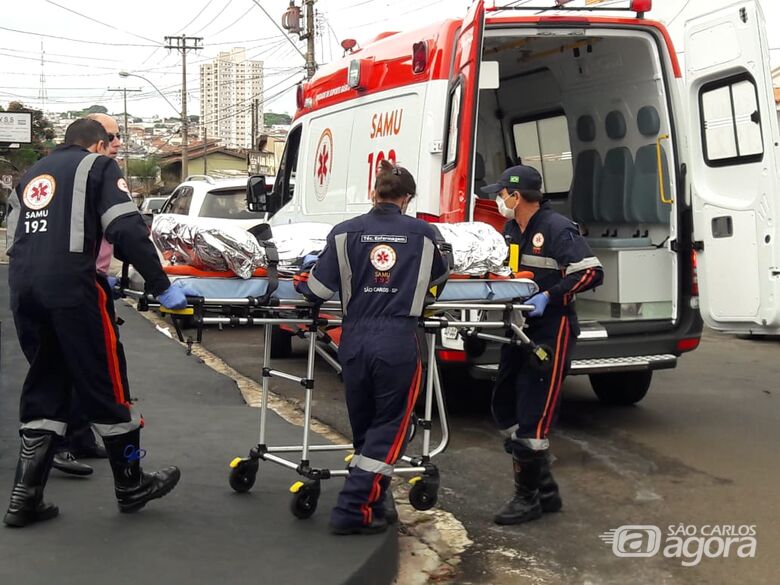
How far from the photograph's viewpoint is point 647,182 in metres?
7.86

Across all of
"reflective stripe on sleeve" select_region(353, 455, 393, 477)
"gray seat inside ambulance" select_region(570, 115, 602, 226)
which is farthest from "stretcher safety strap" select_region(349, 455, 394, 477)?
"gray seat inside ambulance" select_region(570, 115, 602, 226)

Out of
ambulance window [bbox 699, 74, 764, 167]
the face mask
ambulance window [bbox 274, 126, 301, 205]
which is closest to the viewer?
the face mask

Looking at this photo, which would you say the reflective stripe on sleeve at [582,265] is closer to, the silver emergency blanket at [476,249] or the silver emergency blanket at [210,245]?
the silver emergency blanket at [476,249]

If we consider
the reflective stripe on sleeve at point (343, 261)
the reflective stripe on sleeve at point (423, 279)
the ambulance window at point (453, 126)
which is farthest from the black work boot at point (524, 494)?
the ambulance window at point (453, 126)

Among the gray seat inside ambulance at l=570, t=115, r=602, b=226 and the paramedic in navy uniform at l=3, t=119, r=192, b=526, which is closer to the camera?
the paramedic in navy uniform at l=3, t=119, r=192, b=526

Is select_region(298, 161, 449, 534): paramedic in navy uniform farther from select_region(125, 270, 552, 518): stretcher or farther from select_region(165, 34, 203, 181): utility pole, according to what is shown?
select_region(165, 34, 203, 181): utility pole

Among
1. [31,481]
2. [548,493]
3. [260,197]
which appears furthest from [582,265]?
[260,197]

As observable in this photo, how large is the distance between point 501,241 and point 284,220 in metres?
5.43

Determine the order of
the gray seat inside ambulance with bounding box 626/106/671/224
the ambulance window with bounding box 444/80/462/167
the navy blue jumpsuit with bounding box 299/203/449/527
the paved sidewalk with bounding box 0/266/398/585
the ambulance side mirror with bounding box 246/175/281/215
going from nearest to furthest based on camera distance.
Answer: the paved sidewalk with bounding box 0/266/398/585
the navy blue jumpsuit with bounding box 299/203/449/527
the ambulance window with bounding box 444/80/462/167
the gray seat inside ambulance with bounding box 626/106/671/224
the ambulance side mirror with bounding box 246/175/281/215

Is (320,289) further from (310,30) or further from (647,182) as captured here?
(310,30)

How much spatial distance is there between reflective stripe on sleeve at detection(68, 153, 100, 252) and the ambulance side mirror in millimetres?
6167

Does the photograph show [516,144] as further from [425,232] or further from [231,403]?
[425,232]

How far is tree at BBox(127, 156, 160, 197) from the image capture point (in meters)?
68.2

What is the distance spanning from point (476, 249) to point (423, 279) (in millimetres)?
586
